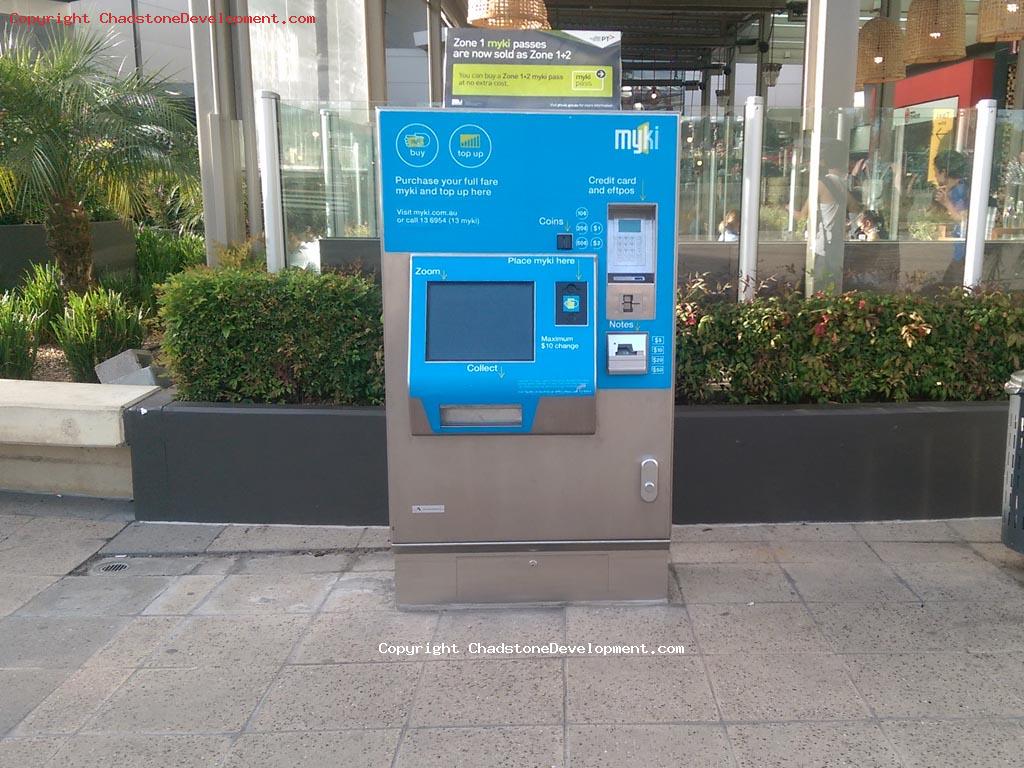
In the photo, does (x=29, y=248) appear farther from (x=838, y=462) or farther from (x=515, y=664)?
(x=838, y=462)

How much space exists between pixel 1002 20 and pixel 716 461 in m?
5.39

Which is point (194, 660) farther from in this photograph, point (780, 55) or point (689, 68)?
point (689, 68)

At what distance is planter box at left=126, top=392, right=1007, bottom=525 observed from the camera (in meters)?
4.98

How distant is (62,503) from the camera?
5.57 metres

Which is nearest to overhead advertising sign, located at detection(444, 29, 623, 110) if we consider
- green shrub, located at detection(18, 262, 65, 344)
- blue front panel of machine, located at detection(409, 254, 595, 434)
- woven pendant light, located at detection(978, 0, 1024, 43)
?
blue front panel of machine, located at detection(409, 254, 595, 434)

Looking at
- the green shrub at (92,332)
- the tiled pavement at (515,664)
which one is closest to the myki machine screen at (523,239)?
the tiled pavement at (515,664)

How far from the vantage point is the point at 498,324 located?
3.63 m

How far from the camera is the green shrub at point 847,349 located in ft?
16.8

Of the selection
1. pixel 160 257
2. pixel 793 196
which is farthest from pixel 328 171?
Result: pixel 160 257

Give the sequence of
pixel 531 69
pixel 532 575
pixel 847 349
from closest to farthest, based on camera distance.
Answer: pixel 531 69 → pixel 532 575 → pixel 847 349

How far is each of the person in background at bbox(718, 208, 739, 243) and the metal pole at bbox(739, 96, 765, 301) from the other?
0.12 ft

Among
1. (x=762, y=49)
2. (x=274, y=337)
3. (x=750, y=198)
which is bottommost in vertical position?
(x=274, y=337)

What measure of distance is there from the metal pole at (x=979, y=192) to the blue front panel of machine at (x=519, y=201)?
10.4 ft

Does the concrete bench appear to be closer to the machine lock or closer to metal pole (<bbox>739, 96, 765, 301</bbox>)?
the machine lock
